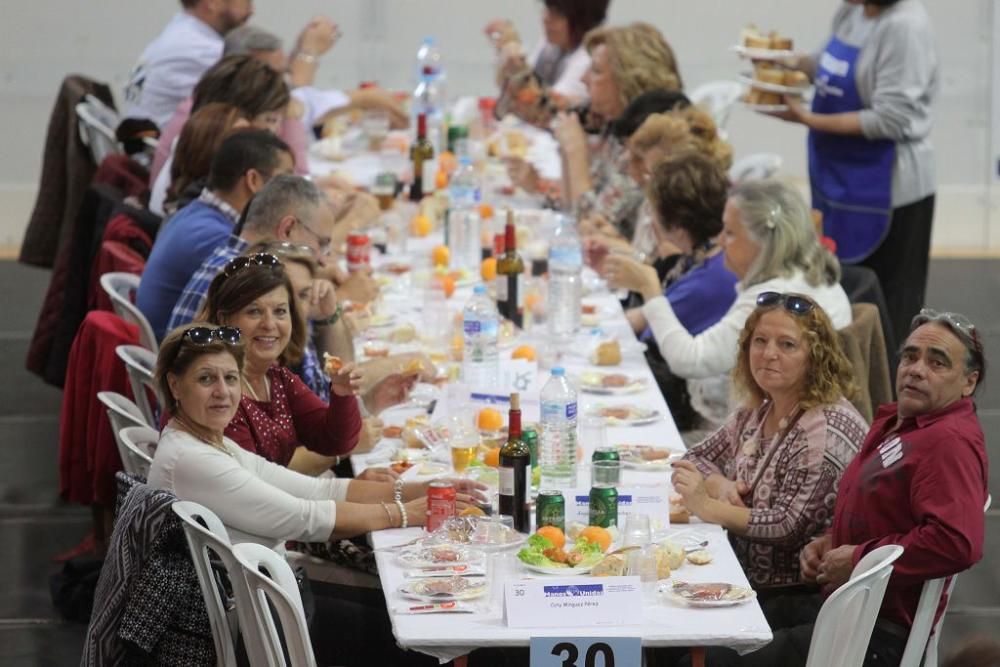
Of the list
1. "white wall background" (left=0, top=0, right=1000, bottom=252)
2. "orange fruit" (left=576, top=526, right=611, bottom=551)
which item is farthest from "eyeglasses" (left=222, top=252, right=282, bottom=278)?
"white wall background" (left=0, top=0, right=1000, bottom=252)

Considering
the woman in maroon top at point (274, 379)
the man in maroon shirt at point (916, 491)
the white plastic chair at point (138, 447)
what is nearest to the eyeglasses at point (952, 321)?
the man in maroon shirt at point (916, 491)

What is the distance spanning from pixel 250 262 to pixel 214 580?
918 millimetres

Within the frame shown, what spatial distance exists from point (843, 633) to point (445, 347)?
2.07 m

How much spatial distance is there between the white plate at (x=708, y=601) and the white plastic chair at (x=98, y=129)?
4.33 metres

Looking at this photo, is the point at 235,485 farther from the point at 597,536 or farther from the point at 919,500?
the point at 919,500

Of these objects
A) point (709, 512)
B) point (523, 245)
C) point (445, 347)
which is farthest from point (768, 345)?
point (523, 245)

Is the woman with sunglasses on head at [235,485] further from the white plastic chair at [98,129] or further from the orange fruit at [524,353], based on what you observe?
the white plastic chair at [98,129]


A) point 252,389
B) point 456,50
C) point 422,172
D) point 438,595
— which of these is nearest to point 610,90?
point 422,172

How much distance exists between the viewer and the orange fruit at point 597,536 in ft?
11.0

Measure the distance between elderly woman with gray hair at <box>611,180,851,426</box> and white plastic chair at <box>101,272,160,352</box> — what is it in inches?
60.3

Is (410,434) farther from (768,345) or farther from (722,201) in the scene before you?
(722,201)

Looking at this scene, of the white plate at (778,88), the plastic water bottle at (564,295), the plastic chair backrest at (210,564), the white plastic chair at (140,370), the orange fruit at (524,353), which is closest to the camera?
the plastic chair backrest at (210,564)

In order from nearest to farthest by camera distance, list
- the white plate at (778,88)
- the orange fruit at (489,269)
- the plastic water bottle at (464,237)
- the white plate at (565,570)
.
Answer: the white plate at (565,570)
the orange fruit at (489,269)
the plastic water bottle at (464,237)
the white plate at (778,88)

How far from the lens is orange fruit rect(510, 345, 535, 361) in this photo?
15.6 ft
